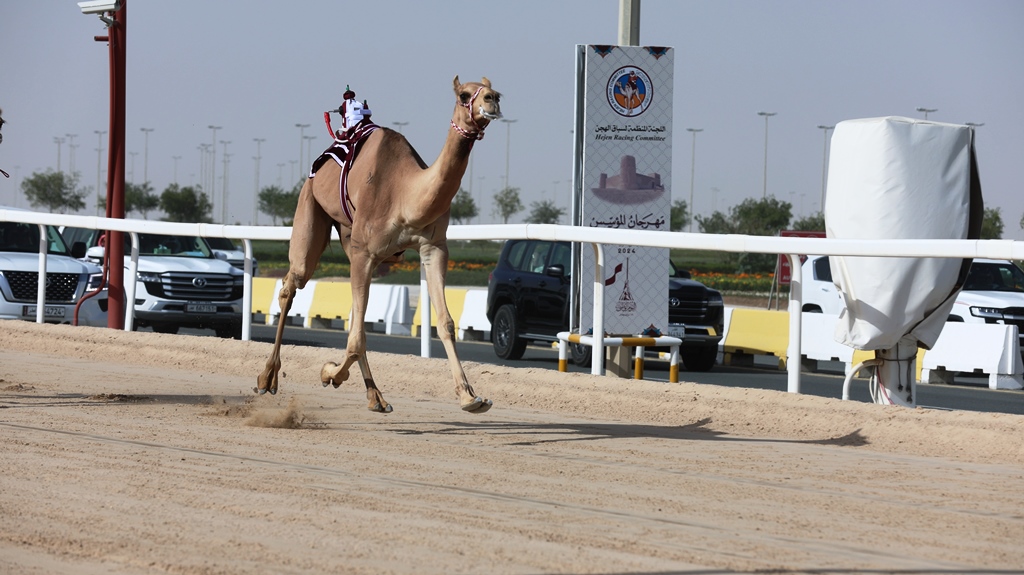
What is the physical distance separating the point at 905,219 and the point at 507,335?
39.3ft

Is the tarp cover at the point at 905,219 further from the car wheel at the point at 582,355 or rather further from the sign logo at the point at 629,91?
the car wheel at the point at 582,355

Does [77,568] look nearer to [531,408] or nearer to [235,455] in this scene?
[235,455]

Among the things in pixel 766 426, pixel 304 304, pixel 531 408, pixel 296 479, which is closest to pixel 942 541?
pixel 296 479

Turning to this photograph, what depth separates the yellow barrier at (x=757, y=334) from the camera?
874 inches

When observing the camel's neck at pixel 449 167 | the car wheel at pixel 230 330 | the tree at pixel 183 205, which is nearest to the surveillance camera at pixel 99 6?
the car wheel at pixel 230 330

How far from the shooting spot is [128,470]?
7172 mm

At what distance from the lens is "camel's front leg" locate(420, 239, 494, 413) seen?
8.80 meters

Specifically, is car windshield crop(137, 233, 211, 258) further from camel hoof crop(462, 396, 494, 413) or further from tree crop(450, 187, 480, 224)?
tree crop(450, 187, 480, 224)

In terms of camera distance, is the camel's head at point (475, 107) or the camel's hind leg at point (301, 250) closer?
the camel's head at point (475, 107)

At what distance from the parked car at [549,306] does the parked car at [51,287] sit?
5.86 m

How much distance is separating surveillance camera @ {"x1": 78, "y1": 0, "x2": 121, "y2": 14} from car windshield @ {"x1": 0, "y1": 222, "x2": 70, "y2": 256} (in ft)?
15.5

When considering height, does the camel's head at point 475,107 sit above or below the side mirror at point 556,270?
above

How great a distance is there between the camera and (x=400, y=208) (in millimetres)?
9453

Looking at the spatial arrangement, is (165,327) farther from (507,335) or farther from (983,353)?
(983,353)
